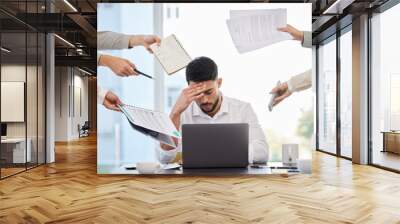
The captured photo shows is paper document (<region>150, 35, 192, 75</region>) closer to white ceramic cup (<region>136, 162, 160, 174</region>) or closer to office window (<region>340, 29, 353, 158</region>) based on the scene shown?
white ceramic cup (<region>136, 162, 160, 174</region>)

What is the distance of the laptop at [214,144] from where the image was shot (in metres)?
6.18

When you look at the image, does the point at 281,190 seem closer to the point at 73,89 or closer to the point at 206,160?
the point at 206,160

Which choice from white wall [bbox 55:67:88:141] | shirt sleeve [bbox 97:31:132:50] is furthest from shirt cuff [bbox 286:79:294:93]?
white wall [bbox 55:67:88:141]

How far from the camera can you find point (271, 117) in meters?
6.50

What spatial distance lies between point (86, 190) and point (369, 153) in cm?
539

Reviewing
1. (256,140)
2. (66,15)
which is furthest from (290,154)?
(66,15)

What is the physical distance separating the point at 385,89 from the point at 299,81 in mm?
1848

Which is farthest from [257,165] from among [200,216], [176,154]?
[200,216]

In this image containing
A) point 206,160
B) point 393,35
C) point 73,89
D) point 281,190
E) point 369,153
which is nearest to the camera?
point 281,190

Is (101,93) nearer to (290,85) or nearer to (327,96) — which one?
(290,85)

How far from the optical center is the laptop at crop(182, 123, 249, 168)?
20.3 feet

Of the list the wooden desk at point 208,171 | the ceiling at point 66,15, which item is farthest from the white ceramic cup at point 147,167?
the ceiling at point 66,15

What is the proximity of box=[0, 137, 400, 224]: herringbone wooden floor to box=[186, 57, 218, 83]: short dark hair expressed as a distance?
→ 5.17 ft

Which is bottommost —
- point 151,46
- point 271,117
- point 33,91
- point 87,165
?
point 87,165
